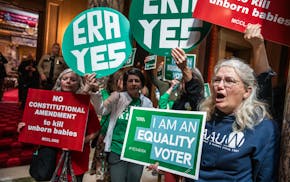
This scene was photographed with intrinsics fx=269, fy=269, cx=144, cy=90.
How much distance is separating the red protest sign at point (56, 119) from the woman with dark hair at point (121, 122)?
15.2 inches

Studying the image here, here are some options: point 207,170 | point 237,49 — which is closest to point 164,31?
point 207,170

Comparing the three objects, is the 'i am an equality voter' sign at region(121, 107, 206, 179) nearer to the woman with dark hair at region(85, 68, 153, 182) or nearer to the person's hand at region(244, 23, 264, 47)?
the person's hand at region(244, 23, 264, 47)

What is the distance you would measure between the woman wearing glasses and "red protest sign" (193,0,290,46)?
7cm

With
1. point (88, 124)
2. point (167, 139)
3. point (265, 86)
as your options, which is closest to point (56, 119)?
point (88, 124)

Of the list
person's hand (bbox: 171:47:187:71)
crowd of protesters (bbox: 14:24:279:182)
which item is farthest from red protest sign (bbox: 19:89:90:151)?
person's hand (bbox: 171:47:187:71)

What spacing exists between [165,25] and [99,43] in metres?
0.51

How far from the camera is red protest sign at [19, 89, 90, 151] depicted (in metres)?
2.00

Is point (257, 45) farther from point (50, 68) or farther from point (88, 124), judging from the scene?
point (50, 68)

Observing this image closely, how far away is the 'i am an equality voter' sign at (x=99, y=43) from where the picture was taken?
1.92 m

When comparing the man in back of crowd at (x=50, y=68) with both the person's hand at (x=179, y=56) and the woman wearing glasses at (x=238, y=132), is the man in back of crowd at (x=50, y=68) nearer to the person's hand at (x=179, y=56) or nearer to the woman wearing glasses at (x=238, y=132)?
the person's hand at (x=179, y=56)

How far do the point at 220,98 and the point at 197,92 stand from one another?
1.06 feet

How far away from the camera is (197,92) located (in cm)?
182

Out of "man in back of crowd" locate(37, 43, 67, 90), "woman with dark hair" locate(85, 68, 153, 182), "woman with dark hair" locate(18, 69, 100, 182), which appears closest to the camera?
"woman with dark hair" locate(18, 69, 100, 182)

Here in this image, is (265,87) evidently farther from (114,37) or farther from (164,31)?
(114,37)
